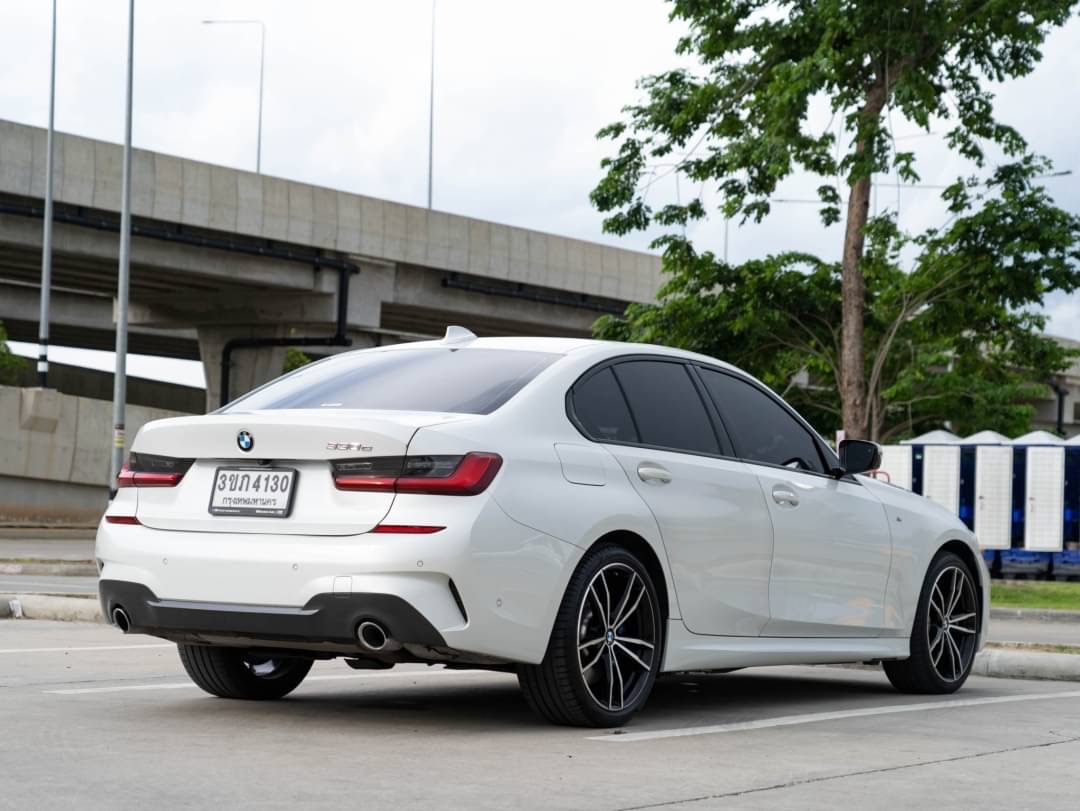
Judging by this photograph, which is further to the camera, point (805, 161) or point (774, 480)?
point (805, 161)

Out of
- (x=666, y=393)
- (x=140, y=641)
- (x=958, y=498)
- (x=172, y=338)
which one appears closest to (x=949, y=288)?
(x=958, y=498)

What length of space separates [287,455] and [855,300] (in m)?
20.7

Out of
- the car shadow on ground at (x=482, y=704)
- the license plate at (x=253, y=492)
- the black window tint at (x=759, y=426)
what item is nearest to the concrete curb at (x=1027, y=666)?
the car shadow on ground at (x=482, y=704)

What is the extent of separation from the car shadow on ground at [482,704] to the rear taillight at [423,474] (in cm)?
98

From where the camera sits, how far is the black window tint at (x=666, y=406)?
7.35m

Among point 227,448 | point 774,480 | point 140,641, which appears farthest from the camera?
point 140,641

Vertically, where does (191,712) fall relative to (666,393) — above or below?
below

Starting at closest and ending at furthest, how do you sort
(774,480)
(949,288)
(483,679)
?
(774,480) → (483,679) → (949,288)

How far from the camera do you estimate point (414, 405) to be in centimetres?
679

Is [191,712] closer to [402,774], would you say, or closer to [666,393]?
[402,774]

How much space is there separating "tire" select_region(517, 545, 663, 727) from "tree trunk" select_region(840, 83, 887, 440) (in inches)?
758

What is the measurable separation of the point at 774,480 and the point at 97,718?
10.1 feet

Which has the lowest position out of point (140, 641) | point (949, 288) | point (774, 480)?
point (140, 641)

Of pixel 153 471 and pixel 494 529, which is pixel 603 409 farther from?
pixel 153 471
